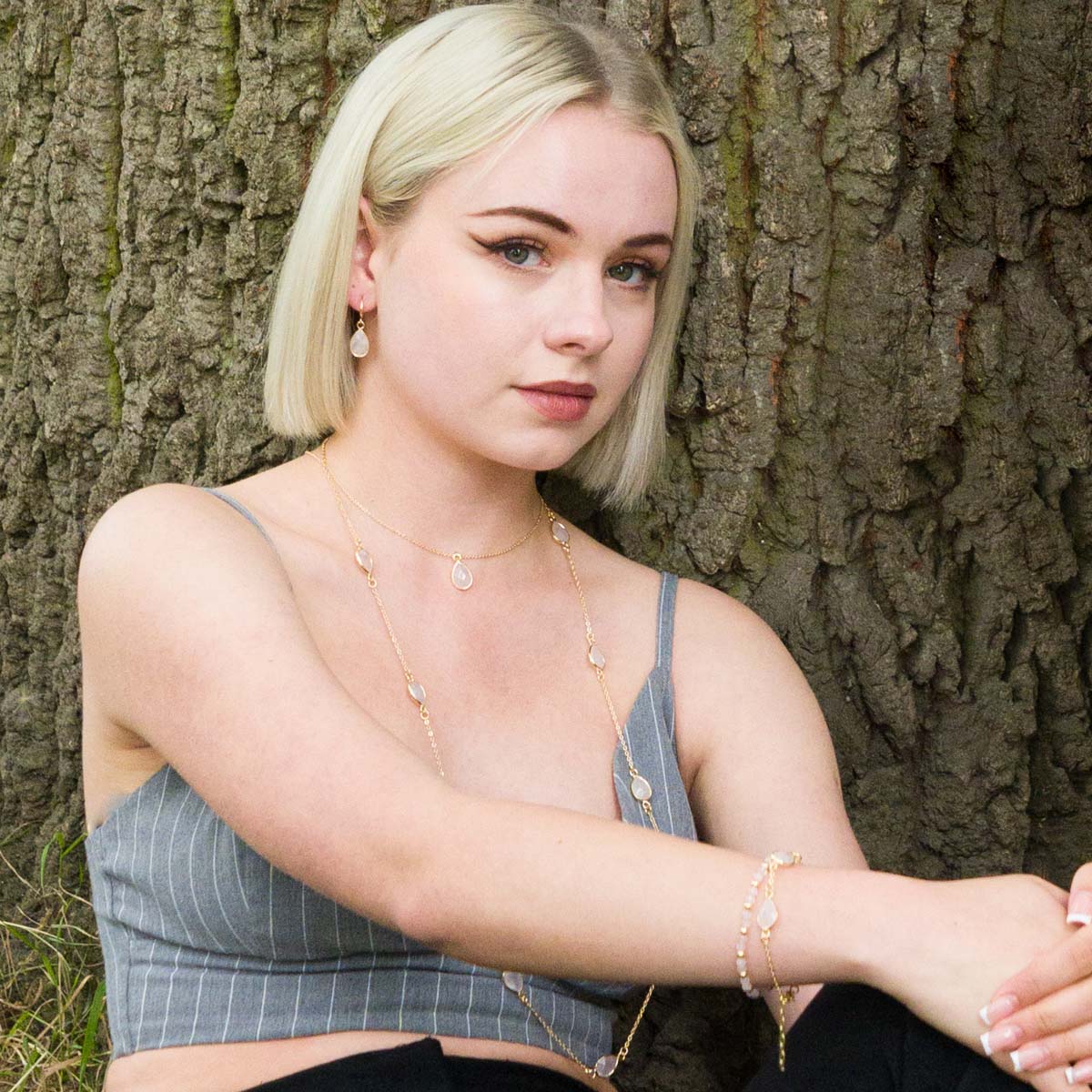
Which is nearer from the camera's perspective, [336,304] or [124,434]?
[336,304]

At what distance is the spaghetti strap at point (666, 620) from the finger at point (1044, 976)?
887 mm

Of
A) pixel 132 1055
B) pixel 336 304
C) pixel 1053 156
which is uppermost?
pixel 1053 156

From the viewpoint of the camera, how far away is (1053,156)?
2.58 m

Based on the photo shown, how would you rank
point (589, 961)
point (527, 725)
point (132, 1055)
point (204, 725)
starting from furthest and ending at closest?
point (527, 725) → point (132, 1055) → point (204, 725) → point (589, 961)

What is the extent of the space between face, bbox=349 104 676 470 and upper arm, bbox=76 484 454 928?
426 millimetres

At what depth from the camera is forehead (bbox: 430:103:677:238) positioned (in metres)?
2.23

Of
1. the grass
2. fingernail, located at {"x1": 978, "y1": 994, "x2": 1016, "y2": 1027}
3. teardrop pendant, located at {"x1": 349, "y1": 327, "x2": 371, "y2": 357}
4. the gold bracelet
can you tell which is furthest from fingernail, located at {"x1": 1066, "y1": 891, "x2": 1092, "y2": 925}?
the grass

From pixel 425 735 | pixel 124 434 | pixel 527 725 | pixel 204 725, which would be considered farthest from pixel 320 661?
pixel 124 434

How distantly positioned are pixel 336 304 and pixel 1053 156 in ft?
4.28

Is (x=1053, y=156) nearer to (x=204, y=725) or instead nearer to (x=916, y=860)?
(x=916, y=860)

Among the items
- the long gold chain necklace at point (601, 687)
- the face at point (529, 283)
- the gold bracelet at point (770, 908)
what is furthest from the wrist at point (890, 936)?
the face at point (529, 283)

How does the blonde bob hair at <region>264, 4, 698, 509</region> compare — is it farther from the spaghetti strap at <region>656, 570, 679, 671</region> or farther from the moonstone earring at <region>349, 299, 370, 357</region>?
the spaghetti strap at <region>656, 570, 679, 671</region>

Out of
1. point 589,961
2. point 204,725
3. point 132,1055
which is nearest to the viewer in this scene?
point 589,961

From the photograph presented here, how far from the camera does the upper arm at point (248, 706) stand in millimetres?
1822
